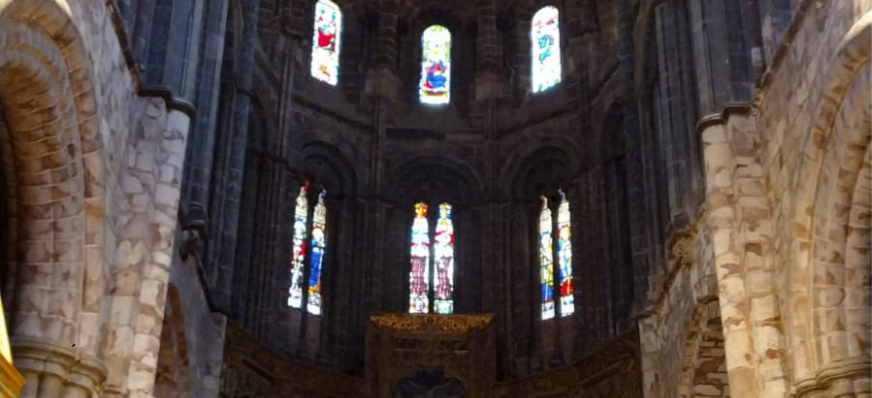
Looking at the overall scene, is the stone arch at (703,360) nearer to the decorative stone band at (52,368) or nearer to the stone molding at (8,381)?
the decorative stone band at (52,368)

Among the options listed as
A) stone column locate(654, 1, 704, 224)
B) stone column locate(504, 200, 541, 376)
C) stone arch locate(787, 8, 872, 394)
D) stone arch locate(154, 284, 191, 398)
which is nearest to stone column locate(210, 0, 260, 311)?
stone arch locate(154, 284, 191, 398)

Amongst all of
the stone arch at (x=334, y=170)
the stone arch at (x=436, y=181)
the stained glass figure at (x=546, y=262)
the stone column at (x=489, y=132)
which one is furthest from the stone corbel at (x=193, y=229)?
the stained glass figure at (x=546, y=262)

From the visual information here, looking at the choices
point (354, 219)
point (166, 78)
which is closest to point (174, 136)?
point (166, 78)

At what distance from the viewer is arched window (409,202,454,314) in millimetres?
24672

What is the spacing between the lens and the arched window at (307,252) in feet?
77.9

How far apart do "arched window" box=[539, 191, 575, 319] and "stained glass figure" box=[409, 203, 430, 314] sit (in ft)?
8.12

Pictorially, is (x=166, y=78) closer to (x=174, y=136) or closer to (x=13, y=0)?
(x=174, y=136)

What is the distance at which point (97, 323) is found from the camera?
1204 centimetres

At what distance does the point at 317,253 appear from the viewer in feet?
80.3

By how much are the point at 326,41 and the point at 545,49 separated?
5054 mm

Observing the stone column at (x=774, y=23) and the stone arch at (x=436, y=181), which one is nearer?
the stone column at (x=774, y=23)

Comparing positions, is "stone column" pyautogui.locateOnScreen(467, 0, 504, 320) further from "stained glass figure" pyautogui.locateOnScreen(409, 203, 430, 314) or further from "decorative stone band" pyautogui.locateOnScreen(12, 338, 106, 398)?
"decorative stone band" pyautogui.locateOnScreen(12, 338, 106, 398)

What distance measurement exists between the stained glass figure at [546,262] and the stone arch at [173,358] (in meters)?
9.24

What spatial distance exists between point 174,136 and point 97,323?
2815 millimetres
